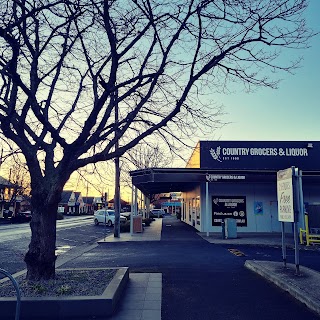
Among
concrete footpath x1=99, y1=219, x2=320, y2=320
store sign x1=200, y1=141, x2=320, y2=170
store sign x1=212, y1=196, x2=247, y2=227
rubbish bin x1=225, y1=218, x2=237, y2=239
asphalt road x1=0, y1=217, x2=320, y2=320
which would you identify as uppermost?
store sign x1=200, y1=141, x2=320, y2=170

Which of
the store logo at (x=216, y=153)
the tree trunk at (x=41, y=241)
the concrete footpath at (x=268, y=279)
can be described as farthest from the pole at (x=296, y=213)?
the store logo at (x=216, y=153)

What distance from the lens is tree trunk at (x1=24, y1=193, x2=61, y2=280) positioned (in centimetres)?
686

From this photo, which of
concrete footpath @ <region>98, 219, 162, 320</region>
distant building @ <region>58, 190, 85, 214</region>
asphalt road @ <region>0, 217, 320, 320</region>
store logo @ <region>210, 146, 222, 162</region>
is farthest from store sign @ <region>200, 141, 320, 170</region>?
distant building @ <region>58, 190, 85, 214</region>

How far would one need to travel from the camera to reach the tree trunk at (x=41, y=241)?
6.86 meters

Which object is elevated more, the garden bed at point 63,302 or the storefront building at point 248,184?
the storefront building at point 248,184

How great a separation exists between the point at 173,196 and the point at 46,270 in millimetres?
57143

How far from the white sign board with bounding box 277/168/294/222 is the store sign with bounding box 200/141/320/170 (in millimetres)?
13515

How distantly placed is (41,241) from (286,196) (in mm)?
5973

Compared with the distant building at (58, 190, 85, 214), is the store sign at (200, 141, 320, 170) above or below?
above

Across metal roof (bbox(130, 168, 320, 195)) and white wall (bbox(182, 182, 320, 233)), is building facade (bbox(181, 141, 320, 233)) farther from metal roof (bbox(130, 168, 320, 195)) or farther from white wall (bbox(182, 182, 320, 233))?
metal roof (bbox(130, 168, 320, 195))

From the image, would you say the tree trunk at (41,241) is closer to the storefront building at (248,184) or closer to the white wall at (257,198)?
the storefront building at (248,184)

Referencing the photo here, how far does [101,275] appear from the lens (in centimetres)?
750

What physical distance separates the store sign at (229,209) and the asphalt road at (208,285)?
27.1 feet

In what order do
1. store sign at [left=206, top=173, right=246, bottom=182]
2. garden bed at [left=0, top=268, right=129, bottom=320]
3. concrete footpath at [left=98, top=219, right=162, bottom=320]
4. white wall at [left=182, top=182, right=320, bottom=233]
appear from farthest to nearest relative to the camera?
white wall at [left=182, top=182, right=320, bottom=233], store sign at [left=206, top=173, right=246, bottom=182], concrete footpath at [left=98, top=219, right=162, bottom=320], garden bed at [left=0, top=268, right=129, bottom=320]
